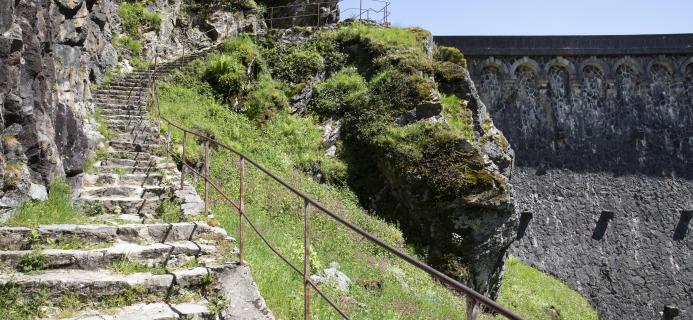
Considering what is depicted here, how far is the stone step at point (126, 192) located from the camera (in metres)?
8.13

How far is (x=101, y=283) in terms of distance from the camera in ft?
15.3

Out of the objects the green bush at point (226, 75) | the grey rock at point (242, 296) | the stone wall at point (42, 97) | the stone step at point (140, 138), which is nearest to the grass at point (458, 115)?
the green bush at point (226, 75)

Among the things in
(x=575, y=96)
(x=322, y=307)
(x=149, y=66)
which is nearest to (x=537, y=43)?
(x=575, y=96)

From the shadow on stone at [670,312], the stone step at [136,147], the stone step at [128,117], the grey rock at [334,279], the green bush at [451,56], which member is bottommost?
the shadow on stone at [670,312]

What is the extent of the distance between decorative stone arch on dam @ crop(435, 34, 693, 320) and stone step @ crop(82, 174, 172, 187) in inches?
653

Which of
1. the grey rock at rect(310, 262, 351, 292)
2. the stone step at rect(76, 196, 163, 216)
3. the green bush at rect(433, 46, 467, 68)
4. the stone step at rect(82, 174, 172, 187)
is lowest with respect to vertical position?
the grey rock at rect(310, 262, 351, 292)

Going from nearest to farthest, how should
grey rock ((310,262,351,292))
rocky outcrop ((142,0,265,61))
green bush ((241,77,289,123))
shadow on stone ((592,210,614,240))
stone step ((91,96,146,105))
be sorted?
1. grey rock ((310,262,351,292))
2. stone step ((91,96,146,105))
3. green bush ((241,77,289,123))
4. rocky outcrop ((142,0,265,61))
5. shadow on stone ((592,210,614,240))

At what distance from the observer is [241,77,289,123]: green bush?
15344 millimetres

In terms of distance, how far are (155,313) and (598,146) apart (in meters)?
23.8

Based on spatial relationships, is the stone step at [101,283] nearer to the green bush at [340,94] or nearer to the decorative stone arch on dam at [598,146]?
the green bush at [340,94]

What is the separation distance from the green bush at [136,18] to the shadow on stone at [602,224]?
20105 mm

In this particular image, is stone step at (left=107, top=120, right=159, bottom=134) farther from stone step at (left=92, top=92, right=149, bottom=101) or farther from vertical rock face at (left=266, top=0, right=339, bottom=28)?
vertical rock face at (left=266, top=0, right=339, bottom=28)

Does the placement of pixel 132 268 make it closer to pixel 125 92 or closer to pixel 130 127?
pixel 130 127

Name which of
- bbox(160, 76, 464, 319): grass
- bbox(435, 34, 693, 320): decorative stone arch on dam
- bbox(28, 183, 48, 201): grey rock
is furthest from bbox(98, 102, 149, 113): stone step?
bbox(435, 34, 693, 320): decorative stone arch on dam
